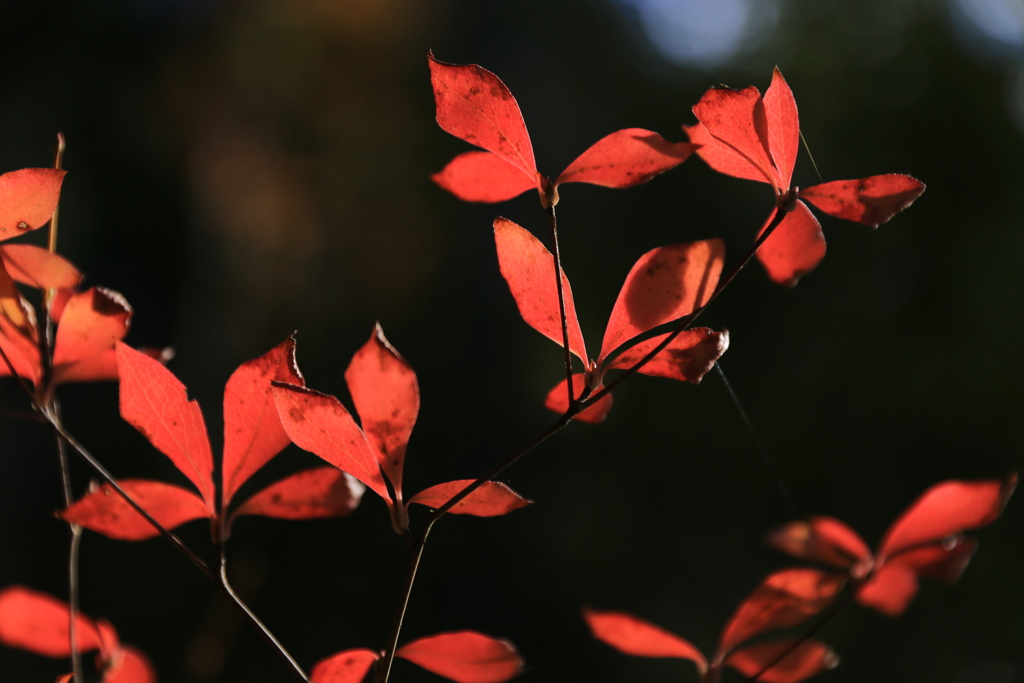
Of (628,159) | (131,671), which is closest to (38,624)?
(131,671)

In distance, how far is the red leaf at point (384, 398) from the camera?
0.68 feet

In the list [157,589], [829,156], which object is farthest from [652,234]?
[157,589]

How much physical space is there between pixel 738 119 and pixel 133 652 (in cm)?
50

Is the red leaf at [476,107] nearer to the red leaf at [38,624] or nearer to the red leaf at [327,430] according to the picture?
the red leaf at [327,430]

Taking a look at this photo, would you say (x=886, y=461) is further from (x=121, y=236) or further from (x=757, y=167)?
(x=121, y=236)

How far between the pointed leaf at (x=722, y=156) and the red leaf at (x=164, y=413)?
0.23 metres

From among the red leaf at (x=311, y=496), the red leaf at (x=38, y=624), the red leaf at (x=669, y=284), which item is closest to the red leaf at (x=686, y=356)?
the red leaf at (x=669, y=284)

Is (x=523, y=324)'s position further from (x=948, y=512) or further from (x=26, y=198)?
(x=26, y=198)

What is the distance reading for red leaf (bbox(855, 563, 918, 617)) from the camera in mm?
390

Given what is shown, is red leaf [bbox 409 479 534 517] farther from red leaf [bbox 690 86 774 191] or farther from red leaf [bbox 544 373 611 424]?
red leaf [bbox 690 86 774 191]

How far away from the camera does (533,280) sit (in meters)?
0.25

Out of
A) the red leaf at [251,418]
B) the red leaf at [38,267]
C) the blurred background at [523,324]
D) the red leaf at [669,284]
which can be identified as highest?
the red leaf at [669,284]

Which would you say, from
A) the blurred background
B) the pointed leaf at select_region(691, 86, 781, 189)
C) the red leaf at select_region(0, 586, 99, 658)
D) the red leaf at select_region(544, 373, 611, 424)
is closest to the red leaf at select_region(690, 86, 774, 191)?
the pointed leaf at select_region(691, 86, 781, 189)

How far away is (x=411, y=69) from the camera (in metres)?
3.34
